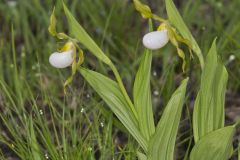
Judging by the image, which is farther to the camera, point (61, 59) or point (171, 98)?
point (61, 59)

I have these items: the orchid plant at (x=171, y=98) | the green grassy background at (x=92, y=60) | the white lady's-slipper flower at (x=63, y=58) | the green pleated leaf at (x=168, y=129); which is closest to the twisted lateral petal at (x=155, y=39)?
the orchid plant at (x=171, y=98)

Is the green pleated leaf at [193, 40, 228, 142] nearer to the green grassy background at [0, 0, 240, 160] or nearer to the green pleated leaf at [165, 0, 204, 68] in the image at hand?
the green pleated leaf at [165, 0, 204, 68]

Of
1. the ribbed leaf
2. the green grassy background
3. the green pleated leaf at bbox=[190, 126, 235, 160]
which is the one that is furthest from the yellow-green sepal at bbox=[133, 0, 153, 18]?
the green grassy background

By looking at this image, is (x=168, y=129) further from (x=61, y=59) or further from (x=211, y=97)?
(x=61, y=59)

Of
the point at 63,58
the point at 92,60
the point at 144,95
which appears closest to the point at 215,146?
the point at 144,95

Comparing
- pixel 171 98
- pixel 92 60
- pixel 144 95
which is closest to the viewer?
pixel 171 98

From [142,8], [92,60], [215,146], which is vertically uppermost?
[142,8]

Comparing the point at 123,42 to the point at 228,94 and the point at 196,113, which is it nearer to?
the point at 228,94

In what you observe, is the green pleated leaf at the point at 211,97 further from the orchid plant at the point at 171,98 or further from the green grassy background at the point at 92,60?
the green grassy background at the point at 92,60
